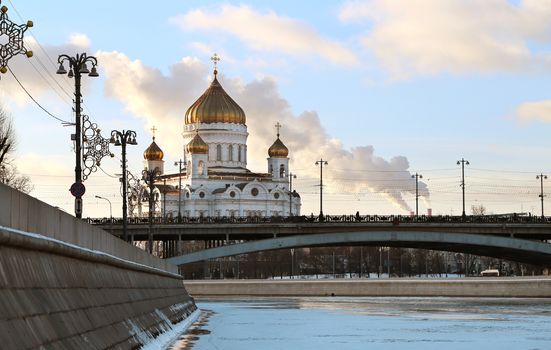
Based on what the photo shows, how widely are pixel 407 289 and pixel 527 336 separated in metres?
52.5

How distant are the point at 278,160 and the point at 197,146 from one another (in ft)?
58.7

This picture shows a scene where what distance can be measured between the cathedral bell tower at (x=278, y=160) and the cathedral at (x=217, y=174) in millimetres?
205

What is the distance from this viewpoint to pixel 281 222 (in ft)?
366

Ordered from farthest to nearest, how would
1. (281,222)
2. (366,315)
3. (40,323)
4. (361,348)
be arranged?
(281,222) → (366,315) → (361,348) → (40,323)

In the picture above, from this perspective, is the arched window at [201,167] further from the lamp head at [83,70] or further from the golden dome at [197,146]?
the lamp head at [83,70]

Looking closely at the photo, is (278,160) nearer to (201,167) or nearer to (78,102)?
(201,167)

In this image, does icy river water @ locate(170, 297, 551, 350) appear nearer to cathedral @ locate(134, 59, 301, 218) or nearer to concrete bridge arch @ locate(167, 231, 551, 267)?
concrete bridge arch @ locate(167, 231, 551, 267)

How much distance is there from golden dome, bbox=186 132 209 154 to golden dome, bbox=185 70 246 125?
446 cm

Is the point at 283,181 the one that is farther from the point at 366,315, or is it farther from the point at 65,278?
the point at 65,278

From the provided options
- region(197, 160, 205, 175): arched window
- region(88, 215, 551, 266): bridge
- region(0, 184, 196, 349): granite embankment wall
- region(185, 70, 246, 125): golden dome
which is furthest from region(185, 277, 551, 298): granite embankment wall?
region(185, 70, 246, 125): golden dome

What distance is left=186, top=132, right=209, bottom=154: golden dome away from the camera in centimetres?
18162

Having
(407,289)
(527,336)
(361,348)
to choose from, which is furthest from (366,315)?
(407,289)

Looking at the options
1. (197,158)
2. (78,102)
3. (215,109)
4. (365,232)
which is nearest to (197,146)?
(197,158)

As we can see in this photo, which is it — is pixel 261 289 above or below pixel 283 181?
below
